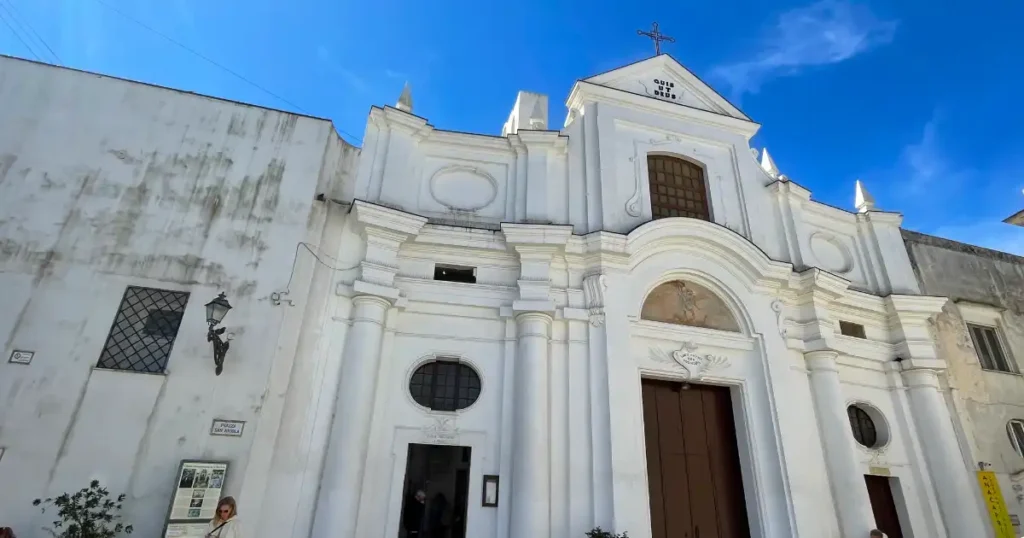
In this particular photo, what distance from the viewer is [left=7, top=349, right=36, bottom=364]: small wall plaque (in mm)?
7312

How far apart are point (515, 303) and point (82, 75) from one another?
8.47m

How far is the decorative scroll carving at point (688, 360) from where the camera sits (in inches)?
396

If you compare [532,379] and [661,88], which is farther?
[661,88]

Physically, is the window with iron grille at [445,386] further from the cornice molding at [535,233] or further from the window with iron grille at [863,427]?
the window with iron grille at [863,427]

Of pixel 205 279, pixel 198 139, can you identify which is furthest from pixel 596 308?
pixel 198 139

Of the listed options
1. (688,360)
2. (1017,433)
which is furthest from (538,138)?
(1017,433)

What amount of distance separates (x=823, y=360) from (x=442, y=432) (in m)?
7.57

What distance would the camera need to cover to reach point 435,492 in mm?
8609

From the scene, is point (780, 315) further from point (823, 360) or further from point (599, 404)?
point (599, 404)

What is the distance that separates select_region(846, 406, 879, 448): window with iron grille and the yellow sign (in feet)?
6.54

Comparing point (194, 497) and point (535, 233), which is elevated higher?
point (535, 233)

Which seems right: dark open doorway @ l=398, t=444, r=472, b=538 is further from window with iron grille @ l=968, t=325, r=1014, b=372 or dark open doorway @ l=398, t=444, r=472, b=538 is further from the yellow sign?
window with iron grille @ l=968, t=325, r=1014, b=372

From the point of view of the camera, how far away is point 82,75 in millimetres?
9539

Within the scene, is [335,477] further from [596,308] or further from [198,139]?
[198,139]
